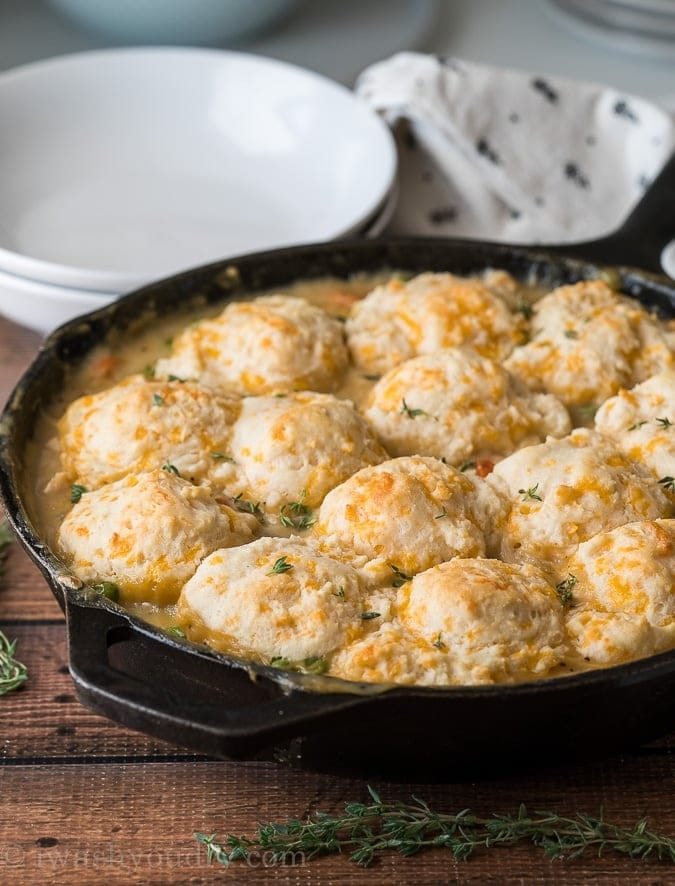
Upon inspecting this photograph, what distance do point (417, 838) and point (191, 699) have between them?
0.62m

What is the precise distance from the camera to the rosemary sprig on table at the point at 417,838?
2.44 metres

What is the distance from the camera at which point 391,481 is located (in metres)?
2.56

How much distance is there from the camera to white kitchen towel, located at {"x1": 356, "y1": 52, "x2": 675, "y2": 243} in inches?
176

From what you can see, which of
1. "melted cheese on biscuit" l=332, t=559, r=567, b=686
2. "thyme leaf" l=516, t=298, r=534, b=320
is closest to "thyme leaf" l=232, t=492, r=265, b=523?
"melted cheese on biscuit" l=332, t=559, r=567, b=686

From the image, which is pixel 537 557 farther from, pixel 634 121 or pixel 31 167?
pixel 31 167

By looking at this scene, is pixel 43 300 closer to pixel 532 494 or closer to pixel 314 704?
pixel 532 494

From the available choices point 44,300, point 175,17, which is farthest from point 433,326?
point 175,17

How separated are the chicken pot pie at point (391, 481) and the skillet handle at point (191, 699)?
10 centimetres

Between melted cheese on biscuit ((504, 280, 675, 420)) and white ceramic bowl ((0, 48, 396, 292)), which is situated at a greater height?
melted cheese on biscuit ((504, 280, 675, 420))

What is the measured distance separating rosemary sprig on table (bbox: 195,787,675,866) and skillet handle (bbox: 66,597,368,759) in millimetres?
334

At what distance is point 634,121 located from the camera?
4.58 meters

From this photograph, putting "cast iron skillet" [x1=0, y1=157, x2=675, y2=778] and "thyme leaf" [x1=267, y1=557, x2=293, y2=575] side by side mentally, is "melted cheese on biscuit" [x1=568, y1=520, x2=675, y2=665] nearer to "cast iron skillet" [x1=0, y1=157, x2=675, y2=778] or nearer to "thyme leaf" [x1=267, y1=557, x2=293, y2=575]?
"cast iron skillet" [x1=0, y1=157, x2=675, y2=778]

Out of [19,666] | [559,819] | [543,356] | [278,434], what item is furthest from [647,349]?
[19,666]

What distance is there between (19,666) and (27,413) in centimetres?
62
